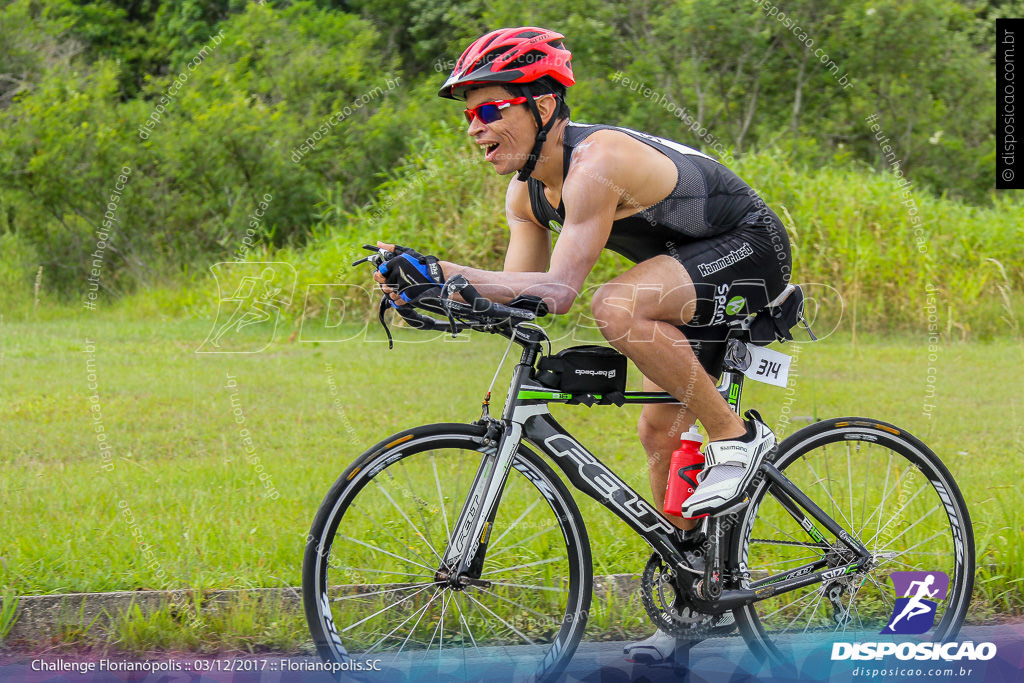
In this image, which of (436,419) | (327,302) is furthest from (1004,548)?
(327,302)

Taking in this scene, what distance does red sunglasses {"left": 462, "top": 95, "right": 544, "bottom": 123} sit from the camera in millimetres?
3080

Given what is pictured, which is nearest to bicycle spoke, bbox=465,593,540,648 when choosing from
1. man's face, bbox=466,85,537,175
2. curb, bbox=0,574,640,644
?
curb, bbox=0,574,640,644

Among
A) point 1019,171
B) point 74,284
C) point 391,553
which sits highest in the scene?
point 1019,171

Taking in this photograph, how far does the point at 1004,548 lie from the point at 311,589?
2.79m

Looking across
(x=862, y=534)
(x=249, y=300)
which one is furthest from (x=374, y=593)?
(x=249, y=300)

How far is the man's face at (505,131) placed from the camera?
3094 mm

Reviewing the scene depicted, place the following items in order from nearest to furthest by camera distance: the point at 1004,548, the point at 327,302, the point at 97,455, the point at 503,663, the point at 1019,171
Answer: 1. the point at 503,663
2. the point at 1004,548
3. the point at 97,455
4. the point at 327,302
5. the point at 1019,171

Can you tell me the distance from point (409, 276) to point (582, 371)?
0.69m

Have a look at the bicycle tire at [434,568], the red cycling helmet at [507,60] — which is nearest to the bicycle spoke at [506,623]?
the bicycle tire at [434,568]

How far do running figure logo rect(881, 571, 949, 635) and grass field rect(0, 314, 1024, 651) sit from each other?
0.35 meters

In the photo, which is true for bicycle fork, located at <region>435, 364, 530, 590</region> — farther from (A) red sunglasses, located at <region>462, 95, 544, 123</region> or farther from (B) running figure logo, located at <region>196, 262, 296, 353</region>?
(B) running figure logo, located at <region>196, 262, 296, 353</region>

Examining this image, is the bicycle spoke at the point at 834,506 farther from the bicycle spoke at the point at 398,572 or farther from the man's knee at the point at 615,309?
the bicycle spoke at the point at 398,572

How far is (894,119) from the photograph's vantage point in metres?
14.1

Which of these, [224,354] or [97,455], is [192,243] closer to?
[224,354]
